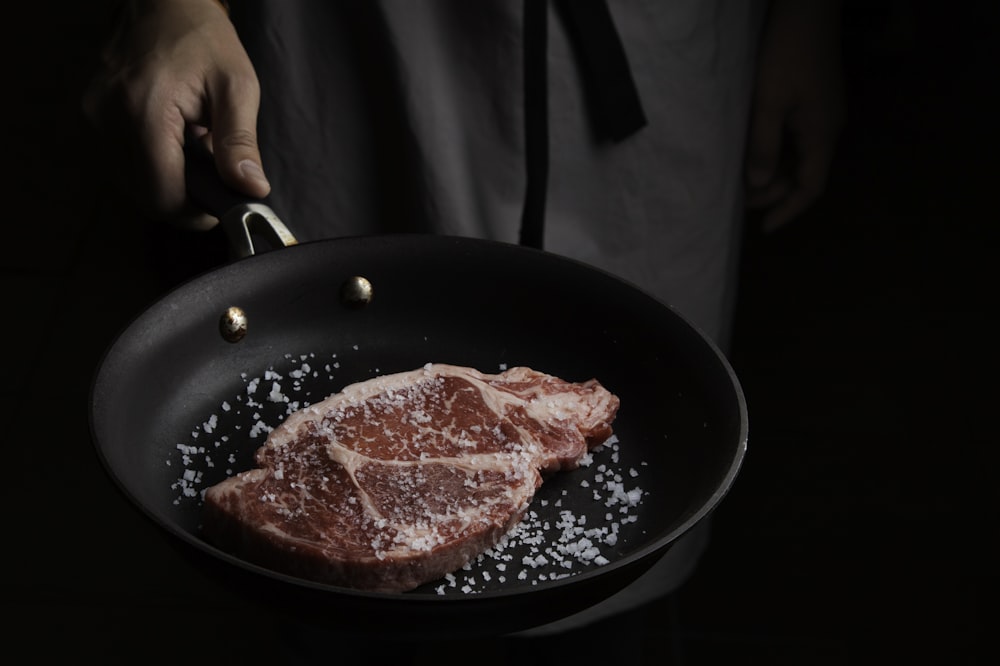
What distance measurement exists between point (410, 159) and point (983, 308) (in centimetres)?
154

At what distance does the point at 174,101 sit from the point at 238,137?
0.10 meters

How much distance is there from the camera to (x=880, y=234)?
7.57 feet

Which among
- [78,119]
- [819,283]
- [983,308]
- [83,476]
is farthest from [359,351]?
[78,119]

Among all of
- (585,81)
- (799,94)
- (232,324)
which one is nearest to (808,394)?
(799,94)

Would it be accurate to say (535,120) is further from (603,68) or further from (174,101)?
(174,101)

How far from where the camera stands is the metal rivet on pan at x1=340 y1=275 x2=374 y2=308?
38.3 inches

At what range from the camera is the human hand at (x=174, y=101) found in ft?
3.18

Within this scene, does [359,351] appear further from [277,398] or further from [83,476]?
[83,476]

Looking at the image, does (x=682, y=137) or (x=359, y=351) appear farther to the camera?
(x=682, y=137)

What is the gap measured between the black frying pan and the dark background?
0.63m

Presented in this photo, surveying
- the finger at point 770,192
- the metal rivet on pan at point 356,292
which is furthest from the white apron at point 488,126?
the metal rivet on pan at point 356,292

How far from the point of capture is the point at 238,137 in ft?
3.10

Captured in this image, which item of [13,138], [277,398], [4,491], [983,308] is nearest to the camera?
[277,398]

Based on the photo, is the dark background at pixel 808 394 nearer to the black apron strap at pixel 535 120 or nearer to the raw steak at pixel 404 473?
the black apron strap at pixel 535 120
